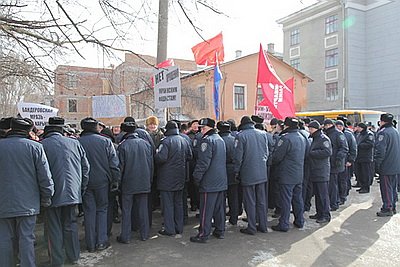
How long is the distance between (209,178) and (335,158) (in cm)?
329

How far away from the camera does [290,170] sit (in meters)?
6.20

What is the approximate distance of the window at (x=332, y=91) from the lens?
33.6 metres

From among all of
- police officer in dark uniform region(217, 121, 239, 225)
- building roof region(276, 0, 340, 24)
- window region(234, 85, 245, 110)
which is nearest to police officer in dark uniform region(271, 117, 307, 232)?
police officer in dark uniform region(217, 121, 239, 225)

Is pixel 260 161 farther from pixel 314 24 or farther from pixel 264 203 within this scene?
pixel 314 24

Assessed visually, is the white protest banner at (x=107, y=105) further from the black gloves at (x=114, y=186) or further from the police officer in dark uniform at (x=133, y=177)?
the black gloves at (x=114, y=186)

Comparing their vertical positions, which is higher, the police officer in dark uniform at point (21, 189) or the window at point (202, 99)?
the window at point (202, 99)

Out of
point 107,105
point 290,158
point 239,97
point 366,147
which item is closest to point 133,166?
point 107,105

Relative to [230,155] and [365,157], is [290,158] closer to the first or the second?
[230,155]

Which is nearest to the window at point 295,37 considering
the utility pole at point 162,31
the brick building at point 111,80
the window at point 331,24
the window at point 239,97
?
the window at point 331,24

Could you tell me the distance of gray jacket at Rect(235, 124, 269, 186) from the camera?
5.98m

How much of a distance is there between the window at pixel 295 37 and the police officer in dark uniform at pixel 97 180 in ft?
118

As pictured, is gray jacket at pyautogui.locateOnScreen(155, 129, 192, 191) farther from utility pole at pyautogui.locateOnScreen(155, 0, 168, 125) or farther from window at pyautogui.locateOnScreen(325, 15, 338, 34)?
window at pyautogui.locateOnScreen(325, 15, 338, 34)

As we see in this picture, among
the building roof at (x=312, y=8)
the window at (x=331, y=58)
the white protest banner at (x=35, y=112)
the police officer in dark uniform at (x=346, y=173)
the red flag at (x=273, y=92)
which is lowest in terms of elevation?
the police officer in dark uniform at (x=346, y=173)

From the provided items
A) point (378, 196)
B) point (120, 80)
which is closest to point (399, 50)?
point (378, 196)
